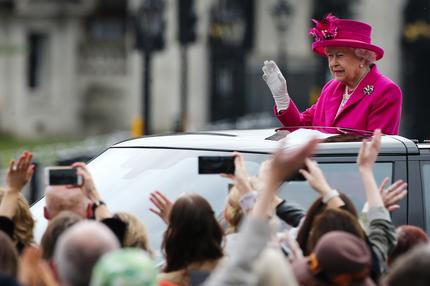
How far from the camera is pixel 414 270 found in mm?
5926

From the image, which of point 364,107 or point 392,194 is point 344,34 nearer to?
point 364,107

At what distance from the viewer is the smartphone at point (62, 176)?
781 cm

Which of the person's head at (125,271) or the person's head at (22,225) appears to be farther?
the person's head at (22,225)

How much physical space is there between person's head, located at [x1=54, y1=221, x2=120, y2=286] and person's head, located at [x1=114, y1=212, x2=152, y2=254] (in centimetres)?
129

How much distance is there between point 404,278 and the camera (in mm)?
5949

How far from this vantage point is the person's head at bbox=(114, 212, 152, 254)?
24.6 ft

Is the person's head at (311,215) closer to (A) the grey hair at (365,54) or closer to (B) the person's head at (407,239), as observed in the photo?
(B) the person's head at (407,239)

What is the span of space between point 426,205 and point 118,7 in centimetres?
4522

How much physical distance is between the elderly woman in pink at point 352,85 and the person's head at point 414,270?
3265mm

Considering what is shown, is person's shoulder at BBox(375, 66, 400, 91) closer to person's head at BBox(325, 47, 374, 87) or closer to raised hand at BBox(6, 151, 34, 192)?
person's head at BBox(325, 47, 374, 87)

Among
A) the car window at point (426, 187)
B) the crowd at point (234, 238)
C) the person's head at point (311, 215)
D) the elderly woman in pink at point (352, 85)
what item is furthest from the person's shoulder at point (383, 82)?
the person's head at point (311, 215)

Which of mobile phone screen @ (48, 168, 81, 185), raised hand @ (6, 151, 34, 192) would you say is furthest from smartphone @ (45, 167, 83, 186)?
raised hand @ (6, 151, 34, 192)

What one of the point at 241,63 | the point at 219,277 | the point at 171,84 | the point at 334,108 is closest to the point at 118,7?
the point at 171,84

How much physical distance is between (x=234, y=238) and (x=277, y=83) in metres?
1.96
